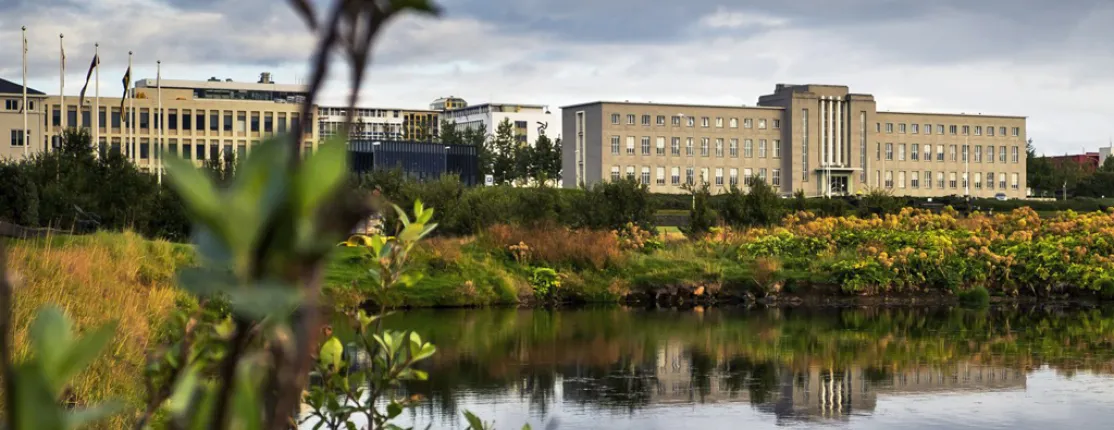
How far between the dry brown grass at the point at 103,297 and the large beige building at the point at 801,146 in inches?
2942

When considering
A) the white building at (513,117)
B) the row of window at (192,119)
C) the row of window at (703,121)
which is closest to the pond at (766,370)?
the row of window at (703,121)

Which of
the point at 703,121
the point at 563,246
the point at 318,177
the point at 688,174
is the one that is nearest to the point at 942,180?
the point at 703,121

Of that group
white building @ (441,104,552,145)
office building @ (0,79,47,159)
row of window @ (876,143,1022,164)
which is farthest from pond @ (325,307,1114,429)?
white building @ (441,104,552,145)

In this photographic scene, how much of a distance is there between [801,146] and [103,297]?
88268 millimetres

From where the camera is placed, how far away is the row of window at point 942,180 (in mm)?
100875

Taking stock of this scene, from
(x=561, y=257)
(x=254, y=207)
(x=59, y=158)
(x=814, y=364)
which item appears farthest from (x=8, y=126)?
(x=254, y=207)

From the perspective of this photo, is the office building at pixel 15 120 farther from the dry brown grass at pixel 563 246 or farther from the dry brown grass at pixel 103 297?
the dry brown grass at pixel 103 297

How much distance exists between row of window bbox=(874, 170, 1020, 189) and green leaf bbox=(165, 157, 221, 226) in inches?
4032

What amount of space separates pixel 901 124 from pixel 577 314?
8339 cm

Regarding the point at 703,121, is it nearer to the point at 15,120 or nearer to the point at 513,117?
the point at 15,120

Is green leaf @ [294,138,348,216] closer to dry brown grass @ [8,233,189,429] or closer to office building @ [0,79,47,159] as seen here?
dry brown grass @ [8,233,189,429]

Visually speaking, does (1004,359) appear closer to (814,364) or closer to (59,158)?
(814,364)

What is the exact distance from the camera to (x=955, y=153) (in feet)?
336

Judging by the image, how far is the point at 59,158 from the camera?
3055 cm
